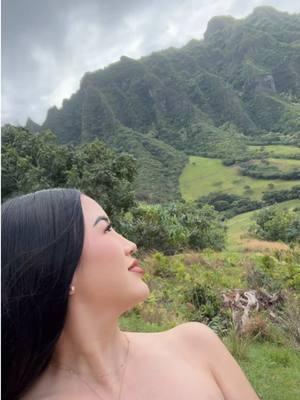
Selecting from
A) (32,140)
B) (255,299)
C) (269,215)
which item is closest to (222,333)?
(255,299)

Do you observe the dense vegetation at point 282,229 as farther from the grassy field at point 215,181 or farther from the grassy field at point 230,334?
the grassy field at point 215,181

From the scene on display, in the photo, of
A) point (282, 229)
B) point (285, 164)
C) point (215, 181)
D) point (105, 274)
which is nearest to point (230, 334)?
point (105, 274)

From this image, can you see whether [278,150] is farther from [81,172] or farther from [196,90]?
[81,172]

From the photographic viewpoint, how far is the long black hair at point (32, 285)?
0.63 metres

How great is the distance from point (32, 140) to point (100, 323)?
44.9 feet

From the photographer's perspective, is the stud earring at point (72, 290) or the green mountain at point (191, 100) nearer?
the stud earring at point (72, 290)

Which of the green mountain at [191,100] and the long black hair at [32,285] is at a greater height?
the green mountain at [191,100]

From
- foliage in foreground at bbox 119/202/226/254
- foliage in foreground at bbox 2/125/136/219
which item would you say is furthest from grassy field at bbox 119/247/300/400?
foliage in foreground at bbox 2/125/136/219

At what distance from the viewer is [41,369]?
67 cm

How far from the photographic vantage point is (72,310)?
0.66m

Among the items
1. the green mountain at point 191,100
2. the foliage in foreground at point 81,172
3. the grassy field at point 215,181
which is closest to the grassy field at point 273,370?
the foliage in foreground at point 81,172

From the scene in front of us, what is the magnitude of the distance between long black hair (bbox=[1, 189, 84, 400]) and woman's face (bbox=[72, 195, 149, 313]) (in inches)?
0.7

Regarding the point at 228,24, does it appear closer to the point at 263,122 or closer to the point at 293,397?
the point at 263,122

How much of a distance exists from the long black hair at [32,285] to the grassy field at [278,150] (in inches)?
1798
